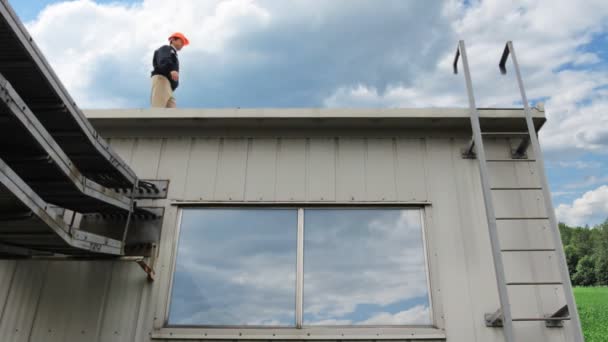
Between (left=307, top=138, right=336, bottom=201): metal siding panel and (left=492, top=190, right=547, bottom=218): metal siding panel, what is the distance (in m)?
1.47

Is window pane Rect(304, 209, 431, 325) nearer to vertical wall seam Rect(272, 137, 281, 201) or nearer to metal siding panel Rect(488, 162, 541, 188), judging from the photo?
vertical wall seam Rect(272, 137, 281, 201)

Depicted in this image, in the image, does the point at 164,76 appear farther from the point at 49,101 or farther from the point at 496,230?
the point at 496,230

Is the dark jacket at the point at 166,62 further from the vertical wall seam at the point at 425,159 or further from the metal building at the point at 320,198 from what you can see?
the vertical wall seam at the point at 425,159

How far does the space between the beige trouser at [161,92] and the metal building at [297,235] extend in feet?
3.43

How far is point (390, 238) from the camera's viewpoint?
3158 millimetres

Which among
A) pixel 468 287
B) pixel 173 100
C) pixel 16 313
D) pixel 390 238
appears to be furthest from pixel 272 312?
pixel 173 100

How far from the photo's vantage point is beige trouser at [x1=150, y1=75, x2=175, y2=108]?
14.9 feet

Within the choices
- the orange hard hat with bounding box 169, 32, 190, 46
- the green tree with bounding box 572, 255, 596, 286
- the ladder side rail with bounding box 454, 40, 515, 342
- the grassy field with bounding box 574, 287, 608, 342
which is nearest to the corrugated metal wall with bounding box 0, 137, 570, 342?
the ladder side rail with bounding box 454, 40, 515, 342

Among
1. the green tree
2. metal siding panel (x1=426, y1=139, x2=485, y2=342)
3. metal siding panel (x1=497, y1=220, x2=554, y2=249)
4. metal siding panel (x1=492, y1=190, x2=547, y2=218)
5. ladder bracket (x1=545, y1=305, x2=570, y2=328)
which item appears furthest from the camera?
the green tree

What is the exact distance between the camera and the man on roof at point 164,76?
457cm

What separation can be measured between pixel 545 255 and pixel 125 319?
351cm

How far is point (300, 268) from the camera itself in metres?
3.06

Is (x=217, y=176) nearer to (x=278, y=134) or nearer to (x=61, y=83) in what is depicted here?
(x=278, y=134)

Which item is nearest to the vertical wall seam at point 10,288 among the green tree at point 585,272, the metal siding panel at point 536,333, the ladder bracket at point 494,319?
the ladder bracket at point 494,319
